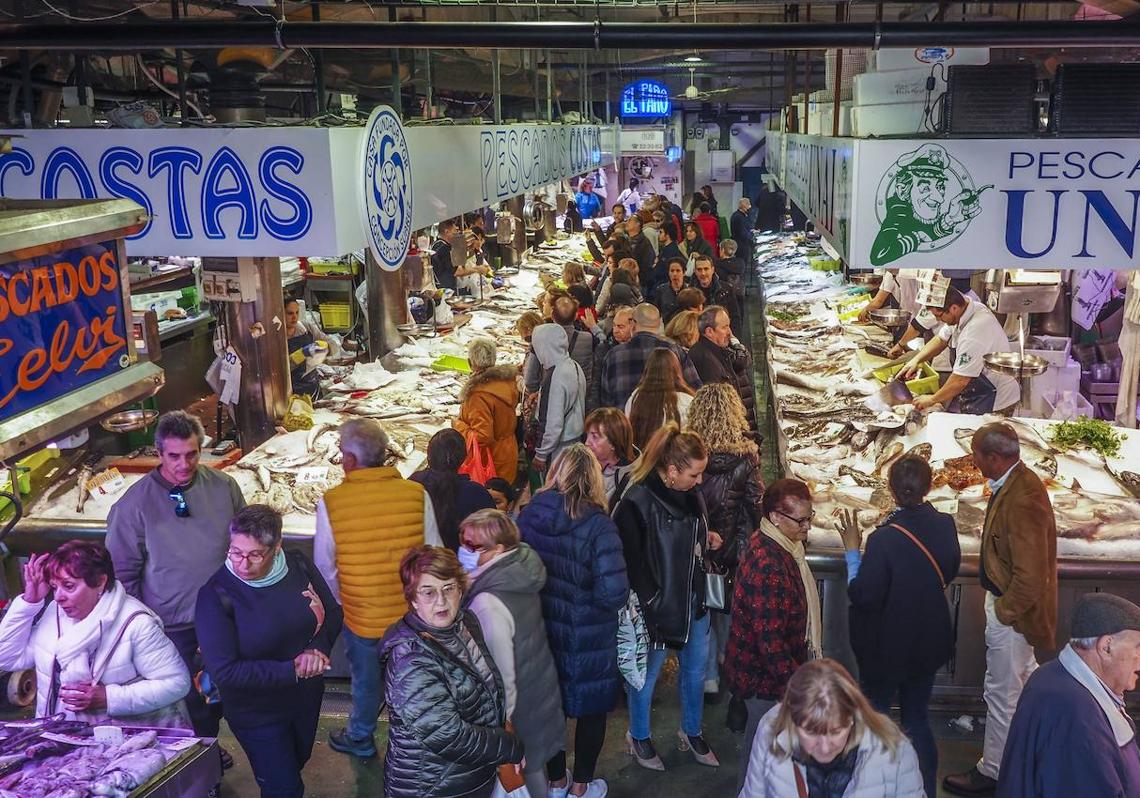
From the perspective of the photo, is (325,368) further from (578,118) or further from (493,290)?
(578,118)

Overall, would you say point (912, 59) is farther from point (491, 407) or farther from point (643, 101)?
point (643, 101)

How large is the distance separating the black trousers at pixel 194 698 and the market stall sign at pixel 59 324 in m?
2.43

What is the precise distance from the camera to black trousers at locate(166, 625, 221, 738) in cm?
438

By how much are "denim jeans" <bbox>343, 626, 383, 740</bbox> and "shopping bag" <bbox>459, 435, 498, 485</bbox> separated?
1.53 meters

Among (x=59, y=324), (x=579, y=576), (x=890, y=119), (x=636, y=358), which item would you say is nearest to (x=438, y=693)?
(x=579, y=576)

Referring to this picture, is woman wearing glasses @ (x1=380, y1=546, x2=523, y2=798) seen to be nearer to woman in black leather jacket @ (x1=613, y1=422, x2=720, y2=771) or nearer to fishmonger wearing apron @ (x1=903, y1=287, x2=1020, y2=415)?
woman in black leather jacket @ (x1=613, y1=422, x2=720, y2=771)

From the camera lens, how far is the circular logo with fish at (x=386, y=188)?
507 cm

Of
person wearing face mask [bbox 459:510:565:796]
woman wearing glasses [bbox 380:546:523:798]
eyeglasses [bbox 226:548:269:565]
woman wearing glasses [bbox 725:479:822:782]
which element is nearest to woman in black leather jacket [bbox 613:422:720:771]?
woman wearing glasses [bbox 725:479:822:782]

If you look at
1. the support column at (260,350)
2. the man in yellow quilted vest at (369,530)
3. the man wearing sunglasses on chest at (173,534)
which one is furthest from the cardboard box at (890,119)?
the man wearing sunglasses on chest at (173,534)

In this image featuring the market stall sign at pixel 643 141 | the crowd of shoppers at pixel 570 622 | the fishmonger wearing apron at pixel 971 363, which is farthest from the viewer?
the market stall sign at pixel 643 141

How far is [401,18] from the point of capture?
897cm

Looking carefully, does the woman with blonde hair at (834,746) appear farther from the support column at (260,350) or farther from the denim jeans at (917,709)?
the support column at (260,350)

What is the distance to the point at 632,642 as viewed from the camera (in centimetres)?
447

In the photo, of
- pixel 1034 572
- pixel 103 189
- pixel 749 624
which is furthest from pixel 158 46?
pixel 1034 572
